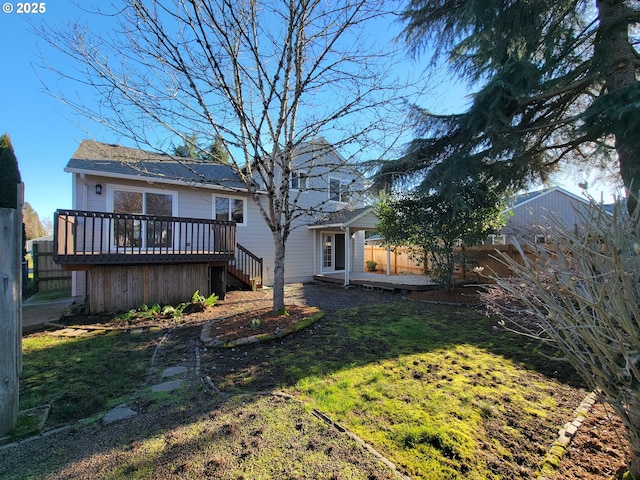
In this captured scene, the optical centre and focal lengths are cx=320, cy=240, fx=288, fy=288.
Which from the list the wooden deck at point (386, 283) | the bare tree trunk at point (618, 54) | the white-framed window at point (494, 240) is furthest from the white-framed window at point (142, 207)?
the white-framed window at point (494, 240)

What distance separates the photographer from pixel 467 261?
8.93 m

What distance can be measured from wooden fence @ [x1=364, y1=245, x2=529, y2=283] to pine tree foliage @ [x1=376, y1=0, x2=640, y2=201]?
2794 mm

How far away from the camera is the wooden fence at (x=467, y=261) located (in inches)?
401

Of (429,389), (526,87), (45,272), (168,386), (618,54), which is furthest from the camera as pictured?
(45,272)

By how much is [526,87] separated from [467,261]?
4775 mm

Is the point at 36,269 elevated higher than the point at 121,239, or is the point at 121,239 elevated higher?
the point at 121,239

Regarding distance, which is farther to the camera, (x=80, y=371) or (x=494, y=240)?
(x=494, y=240)

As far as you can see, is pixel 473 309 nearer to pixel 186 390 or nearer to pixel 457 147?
pixel 457 147

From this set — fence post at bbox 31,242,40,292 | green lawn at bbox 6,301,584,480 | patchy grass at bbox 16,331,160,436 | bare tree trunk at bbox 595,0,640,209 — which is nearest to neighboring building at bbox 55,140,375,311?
patchy grass at bbox 16,331,160,436

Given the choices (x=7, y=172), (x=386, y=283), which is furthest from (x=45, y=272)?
(x=386, y=283)

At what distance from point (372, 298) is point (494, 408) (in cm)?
665

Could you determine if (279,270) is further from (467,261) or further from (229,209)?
(467,261)

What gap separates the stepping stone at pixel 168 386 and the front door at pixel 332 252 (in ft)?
34.7

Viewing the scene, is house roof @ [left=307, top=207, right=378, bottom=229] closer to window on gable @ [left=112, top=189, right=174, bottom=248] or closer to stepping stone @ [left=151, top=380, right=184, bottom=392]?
window on gable @ [left=112, top=189, right=174, bottom=248]
